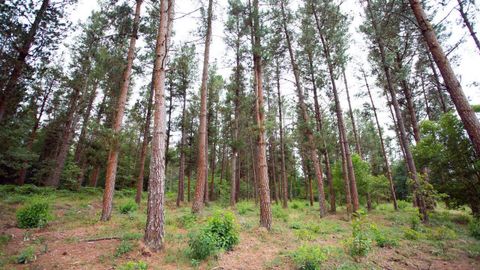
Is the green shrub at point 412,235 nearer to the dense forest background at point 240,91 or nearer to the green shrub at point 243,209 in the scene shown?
the dense forest background at point 240,91

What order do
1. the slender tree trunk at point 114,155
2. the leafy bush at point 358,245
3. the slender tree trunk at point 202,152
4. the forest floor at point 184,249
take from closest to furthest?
1. the forest floor at point 184,249
2. the leafy bush at point 358,245
3. the slender tree trunk at point 114,155
4. the slender tree trunk at point 202,152

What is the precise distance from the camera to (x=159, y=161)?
5.64 metres

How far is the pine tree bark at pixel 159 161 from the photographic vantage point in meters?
5.30

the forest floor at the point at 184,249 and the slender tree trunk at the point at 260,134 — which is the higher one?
the slender tree trunk at the point at 260,134

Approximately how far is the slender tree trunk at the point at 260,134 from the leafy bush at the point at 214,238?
2.16 m

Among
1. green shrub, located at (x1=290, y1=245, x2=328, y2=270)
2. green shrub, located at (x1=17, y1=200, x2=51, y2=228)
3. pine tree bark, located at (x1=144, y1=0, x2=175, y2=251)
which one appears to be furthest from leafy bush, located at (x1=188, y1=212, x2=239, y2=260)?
green shrub, located at (x1=17, y1=200, x2=51, y2=228)

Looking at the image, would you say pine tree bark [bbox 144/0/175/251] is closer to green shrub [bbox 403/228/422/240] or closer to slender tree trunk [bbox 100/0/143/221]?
slender tree trunk [bbox 100/0/143/221]

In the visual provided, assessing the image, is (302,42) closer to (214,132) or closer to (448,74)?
(448,74)

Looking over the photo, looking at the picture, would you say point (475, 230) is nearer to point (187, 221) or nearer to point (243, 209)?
point (243, 209)

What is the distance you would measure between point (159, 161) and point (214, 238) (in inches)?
92.3

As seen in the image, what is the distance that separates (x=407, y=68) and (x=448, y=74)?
734 cm

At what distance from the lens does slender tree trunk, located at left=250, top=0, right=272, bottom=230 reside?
26.6 ft

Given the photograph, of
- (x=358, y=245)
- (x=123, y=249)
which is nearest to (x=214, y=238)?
(x=123, y=249)

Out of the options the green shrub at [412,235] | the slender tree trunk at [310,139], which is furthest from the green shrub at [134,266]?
the slender tree trunk at [310,139]
